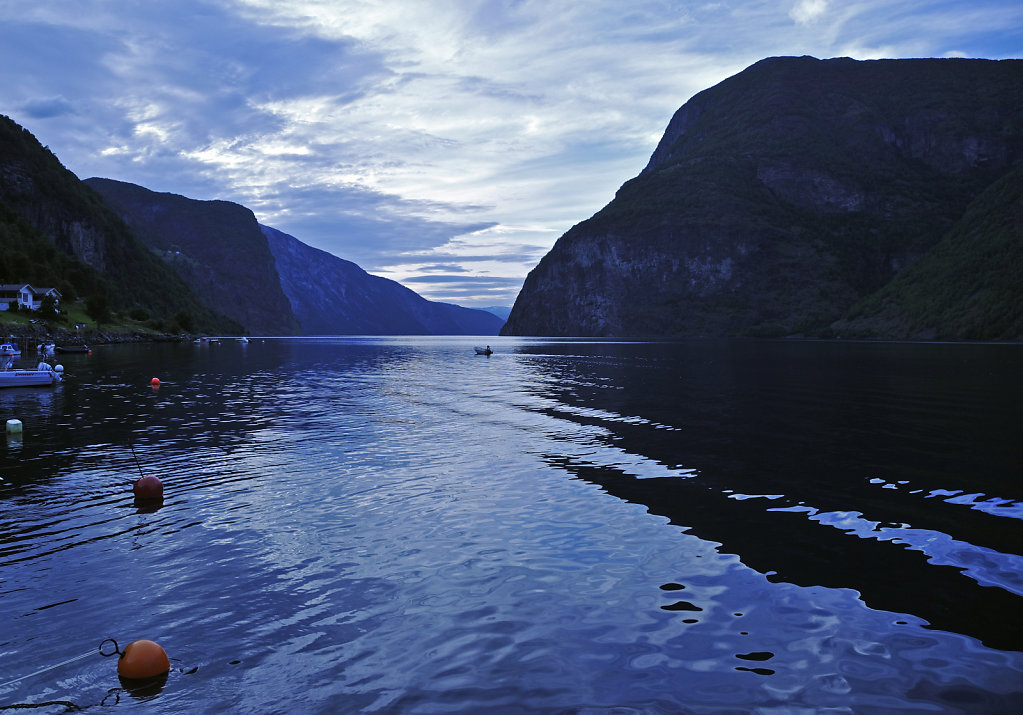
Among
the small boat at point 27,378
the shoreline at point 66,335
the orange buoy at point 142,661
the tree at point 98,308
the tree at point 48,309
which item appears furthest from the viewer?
the tree at point 98,308

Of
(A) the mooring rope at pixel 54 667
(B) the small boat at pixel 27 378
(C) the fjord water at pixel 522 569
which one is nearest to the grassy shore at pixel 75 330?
(B) the small boat at pixel 27 378

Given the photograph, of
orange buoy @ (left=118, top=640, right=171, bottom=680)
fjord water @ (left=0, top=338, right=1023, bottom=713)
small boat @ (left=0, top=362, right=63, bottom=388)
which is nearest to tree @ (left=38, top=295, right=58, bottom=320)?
small boat @ (left=0, top=362, right=63, bottom=388)

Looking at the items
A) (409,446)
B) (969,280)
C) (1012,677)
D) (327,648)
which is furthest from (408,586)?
(969,280)

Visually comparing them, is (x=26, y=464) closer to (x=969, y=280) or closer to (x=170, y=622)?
(x=170, y=622)

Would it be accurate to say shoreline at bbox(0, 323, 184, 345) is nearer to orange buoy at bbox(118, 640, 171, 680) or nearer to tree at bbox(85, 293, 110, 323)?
tree at bbox(85, 293, 110, 323)

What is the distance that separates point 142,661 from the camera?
32.1ft

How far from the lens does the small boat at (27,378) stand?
56.2 meters

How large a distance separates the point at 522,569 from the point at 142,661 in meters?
7.56

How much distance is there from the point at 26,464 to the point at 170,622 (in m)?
18.9

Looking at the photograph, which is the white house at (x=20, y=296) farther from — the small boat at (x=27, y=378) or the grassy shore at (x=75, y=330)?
the small boat at (x=27, y=378)

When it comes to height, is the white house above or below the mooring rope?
above

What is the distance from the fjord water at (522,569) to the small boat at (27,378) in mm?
29021

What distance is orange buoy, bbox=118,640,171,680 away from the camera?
973cm

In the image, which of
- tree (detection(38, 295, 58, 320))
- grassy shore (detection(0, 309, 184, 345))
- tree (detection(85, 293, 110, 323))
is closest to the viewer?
grassy shore (detection(0, 309, 184, 345))
